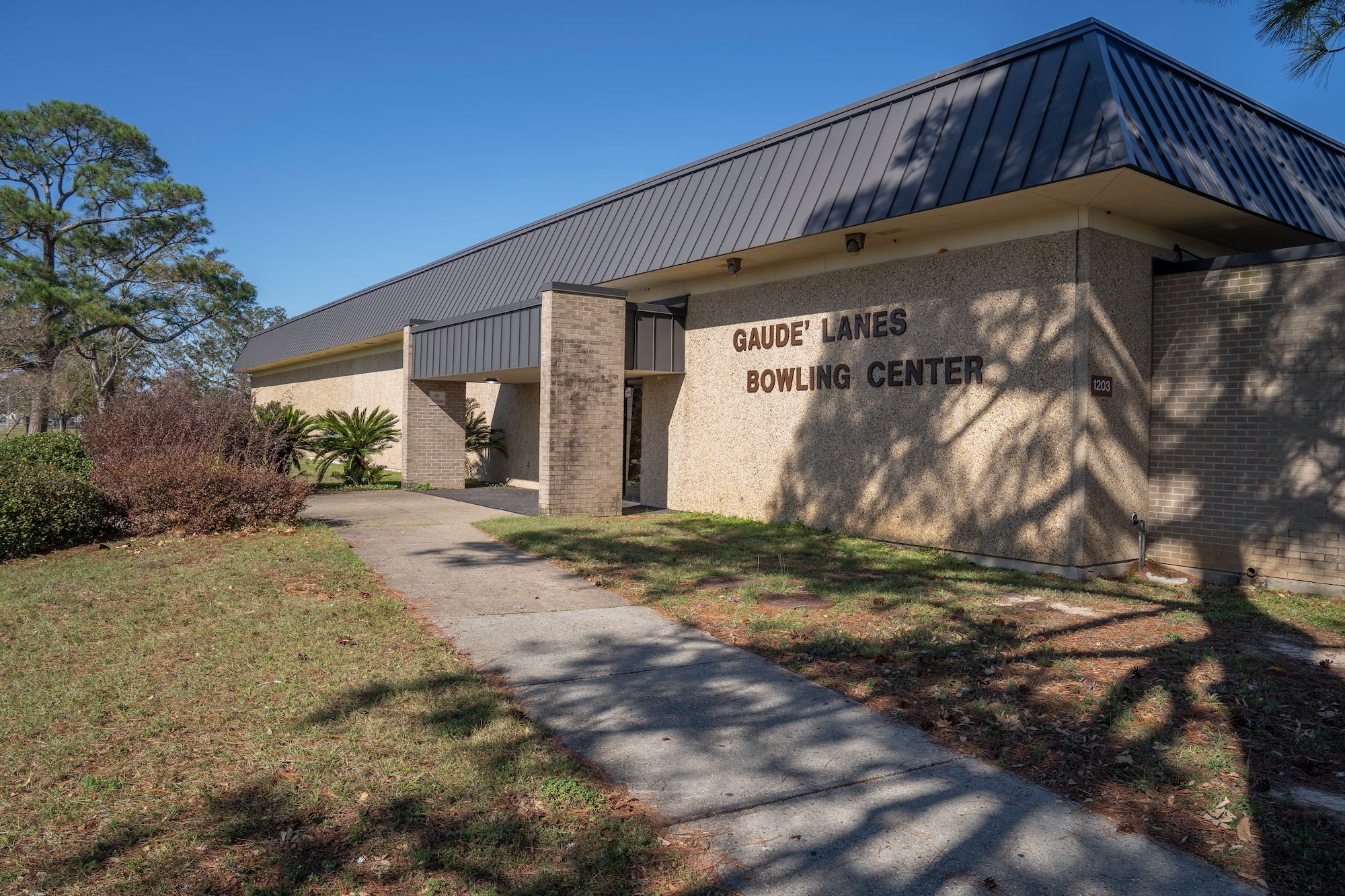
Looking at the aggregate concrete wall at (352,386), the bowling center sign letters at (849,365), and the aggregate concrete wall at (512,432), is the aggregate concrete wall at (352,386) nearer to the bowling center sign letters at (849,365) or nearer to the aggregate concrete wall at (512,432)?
the aggregate concrete wall at (512,432)

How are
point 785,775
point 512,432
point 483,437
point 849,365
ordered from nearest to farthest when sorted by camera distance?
point 785,775, point 849,365, point 512,432, point 483,437

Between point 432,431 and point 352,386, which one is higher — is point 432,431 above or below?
below

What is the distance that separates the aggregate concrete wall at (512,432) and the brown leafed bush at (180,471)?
6.46 meters

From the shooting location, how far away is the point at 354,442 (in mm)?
18469

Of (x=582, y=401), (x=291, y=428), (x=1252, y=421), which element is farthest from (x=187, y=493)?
(x=1252, y=421)

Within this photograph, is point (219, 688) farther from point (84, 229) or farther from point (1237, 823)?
point (84, 229)

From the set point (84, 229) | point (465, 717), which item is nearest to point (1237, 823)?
point (465, 717)

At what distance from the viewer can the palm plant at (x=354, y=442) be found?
59.6 feet

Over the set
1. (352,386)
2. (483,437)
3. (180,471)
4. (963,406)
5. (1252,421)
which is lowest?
(180,471)

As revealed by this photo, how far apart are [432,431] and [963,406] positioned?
1211cm

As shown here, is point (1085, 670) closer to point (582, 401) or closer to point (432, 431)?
point (582, 401)

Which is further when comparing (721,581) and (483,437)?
(483,437)

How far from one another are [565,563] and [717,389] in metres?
5.14

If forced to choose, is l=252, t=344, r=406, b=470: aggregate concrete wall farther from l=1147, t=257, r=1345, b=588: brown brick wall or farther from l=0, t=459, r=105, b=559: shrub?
l=1147, t=257, r=1345, b=588: brown brick wall
